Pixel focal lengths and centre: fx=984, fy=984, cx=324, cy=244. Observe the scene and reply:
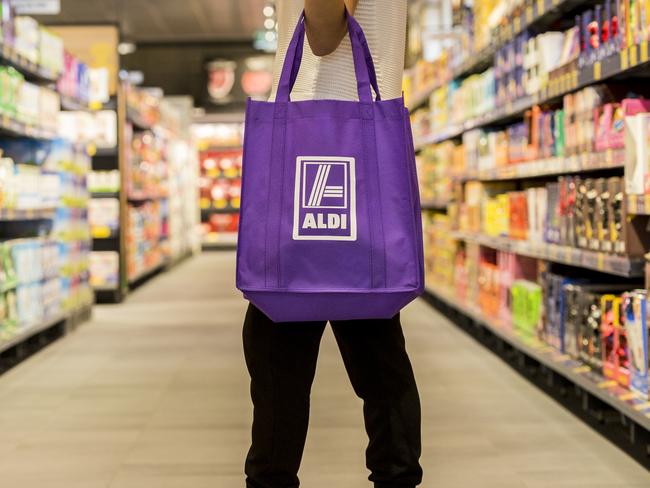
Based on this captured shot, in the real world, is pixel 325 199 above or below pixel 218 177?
below

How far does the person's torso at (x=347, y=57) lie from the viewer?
1.82 meters

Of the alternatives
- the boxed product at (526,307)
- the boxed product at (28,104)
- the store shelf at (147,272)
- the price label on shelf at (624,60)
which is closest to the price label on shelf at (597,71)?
the price label on shelf at (624,60)

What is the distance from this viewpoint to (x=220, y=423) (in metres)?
3.64

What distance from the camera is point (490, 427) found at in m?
3.58

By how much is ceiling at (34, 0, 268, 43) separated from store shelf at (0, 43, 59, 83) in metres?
6.90

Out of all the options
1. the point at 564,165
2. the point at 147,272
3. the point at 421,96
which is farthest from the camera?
the point at 147,272

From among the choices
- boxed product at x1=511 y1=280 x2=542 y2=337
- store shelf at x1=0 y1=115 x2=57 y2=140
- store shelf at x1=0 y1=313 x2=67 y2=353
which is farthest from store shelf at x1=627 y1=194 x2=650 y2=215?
store shelf at x1=0 y1=115 x2=57 y2=140

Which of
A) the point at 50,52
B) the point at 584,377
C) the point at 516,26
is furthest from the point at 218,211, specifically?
the point at 584,377

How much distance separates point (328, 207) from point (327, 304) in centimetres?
17

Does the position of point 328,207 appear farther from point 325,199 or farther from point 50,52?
point 50,52

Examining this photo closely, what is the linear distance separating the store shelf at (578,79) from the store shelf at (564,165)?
268mm

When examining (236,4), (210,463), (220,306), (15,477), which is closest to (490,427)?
(210,463)

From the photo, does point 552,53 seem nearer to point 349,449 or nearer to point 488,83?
point 488,83

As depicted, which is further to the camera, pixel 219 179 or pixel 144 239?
pixel 219 179
